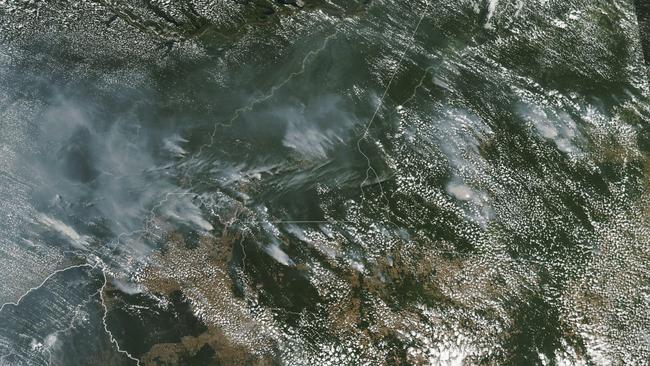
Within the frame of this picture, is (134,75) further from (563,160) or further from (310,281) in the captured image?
(563,160)

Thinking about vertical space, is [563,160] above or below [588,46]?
below

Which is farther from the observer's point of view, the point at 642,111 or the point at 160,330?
the point at 642,111

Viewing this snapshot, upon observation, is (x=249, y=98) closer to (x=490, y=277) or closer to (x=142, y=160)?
(x=142, y=160)

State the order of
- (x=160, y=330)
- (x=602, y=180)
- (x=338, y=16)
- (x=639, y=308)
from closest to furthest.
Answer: (x=160, y=330)
(x=639, y=308)
(x=602, y=180)
(x=338, y=16)

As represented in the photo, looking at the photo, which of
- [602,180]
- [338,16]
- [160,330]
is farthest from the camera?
[338,16]

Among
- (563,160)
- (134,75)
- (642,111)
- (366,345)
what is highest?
(642,111)

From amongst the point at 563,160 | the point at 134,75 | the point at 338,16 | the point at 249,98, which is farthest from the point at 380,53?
the point at 134,75

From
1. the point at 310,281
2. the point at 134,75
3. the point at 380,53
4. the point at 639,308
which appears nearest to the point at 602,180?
the point at 639,308
